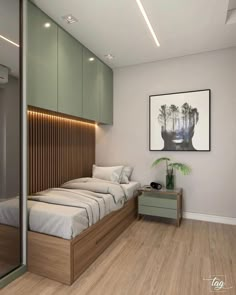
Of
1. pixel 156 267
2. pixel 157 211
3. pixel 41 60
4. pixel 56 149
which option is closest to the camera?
pixel 156 267

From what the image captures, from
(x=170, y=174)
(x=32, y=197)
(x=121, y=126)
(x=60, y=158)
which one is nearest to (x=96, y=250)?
(x=32, y=197)

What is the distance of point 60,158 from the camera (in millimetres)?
3107

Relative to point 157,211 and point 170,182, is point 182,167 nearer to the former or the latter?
point 170,182

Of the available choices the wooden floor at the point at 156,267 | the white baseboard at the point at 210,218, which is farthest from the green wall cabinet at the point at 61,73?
the white baseboard at the point at 210,218

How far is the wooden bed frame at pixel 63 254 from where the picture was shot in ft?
5.79

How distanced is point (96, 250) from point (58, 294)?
585 mm

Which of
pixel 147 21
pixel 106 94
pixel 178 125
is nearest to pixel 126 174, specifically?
pixel 178 125

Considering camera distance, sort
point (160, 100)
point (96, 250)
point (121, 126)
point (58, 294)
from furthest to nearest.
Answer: point (121, 126) < point (160, 100) < point (96, 250) < point (58, 294)

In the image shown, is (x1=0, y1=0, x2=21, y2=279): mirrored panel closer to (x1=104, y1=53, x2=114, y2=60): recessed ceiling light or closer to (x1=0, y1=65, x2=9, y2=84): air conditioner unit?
(x1=0, y1=65, x2=9, y2=84): air conditioner unit

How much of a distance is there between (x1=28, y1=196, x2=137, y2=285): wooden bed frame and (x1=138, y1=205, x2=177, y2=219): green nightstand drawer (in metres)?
1.15

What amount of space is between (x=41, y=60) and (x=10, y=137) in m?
0.98

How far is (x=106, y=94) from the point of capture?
368 centimetres

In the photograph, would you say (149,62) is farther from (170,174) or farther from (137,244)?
(137,244)

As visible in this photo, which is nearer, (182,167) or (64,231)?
(64,231)
